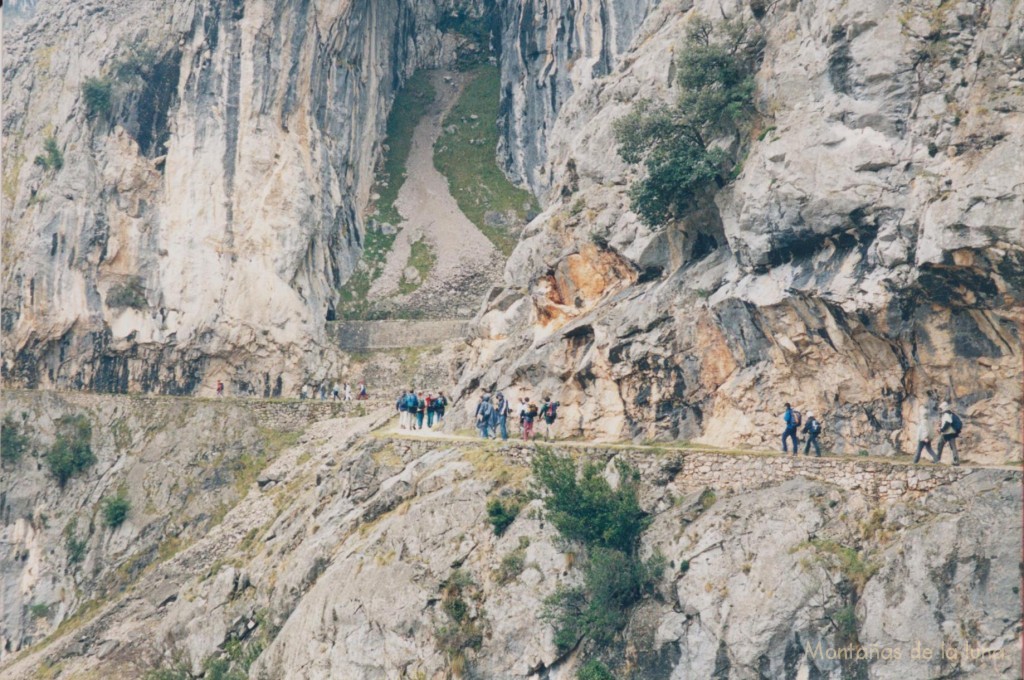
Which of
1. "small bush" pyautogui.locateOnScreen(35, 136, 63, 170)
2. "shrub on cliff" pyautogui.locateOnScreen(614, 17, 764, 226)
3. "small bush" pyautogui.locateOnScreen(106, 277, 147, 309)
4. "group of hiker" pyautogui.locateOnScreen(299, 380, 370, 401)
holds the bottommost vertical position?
"group of hiker" pyautogui.locateOnScreen(299, 380, 370, 401)

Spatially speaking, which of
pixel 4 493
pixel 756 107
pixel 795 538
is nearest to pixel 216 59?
pixel 4 493

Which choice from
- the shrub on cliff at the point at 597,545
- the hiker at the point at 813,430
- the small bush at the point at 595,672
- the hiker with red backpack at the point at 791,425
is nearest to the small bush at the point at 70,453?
the shrub on cliff at the point at 597,545

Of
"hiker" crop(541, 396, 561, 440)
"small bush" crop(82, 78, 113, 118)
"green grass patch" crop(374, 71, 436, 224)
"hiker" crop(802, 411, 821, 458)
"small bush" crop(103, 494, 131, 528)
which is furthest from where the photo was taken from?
"green grass patch" crop(374, 71, 436, 224)

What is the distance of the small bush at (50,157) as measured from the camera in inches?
2137

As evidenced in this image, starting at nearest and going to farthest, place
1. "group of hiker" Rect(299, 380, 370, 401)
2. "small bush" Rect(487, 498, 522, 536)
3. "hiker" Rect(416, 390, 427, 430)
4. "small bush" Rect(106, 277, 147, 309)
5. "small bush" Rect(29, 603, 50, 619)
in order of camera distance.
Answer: "small bush" Rect(487, 498, 522, 536)
"hiker" Rect(416, 390, 427, 430)
"small bush" Rect(29, 603, 50, 619)
"group of hiker" Rect(299, 380, 370, 401)
"small bush" Rect(106, 277, 147, 309)

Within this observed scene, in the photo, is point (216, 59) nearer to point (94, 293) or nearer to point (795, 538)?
point (94, 293)

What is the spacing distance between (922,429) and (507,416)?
1299cm

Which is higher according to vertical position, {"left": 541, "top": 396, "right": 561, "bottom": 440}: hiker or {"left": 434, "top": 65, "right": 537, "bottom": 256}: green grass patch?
{"left": 434, "top": 65, "right": 537, "bottom": 256}: green grass patch

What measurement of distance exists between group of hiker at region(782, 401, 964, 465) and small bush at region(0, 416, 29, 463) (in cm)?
3737

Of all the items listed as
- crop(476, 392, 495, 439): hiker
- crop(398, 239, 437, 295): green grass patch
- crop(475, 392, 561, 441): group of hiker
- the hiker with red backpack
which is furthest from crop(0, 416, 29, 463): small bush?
the hiker with red backpack

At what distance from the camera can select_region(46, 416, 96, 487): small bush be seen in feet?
155

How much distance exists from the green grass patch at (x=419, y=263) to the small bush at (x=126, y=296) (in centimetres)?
1382

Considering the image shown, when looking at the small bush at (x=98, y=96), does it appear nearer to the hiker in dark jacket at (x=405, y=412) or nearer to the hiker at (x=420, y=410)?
the hiker in dark jacket at (x=405, y=412)

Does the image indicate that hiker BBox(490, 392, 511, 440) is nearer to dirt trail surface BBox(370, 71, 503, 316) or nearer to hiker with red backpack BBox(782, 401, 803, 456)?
hiker with red backpack BBox(782, 401, 803, 456)
